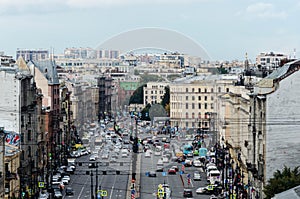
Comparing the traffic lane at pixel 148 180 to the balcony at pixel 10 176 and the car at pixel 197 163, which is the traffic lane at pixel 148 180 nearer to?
the car at pixel 197 163

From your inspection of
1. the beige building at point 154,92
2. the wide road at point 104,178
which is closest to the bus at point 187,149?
the wide road at point 104,178

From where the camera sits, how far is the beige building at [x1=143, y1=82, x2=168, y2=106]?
104m

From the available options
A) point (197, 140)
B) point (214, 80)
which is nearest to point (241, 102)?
point (197, 140)

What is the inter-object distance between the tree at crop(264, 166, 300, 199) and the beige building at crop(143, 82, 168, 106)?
68541 millimetres

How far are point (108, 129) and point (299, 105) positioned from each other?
47820mm

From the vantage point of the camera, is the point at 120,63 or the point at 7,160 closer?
the point at 7,160

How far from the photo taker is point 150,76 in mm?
109812

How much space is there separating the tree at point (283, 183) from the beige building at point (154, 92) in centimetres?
6854

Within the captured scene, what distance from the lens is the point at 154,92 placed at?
105312mm

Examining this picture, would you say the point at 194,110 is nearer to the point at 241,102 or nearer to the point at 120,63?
the point at 241,102

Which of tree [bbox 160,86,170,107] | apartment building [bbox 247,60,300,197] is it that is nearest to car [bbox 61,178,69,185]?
apartment building [bbox 247,60,300,197]

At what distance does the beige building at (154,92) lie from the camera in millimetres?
104312

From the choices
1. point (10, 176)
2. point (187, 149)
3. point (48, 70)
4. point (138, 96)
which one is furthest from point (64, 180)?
point (138, 96)

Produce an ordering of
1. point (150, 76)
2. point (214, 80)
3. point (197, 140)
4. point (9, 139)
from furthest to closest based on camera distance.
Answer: point (150, 76) → point (214, 80) → point (197, 140) → point (9, 139)
